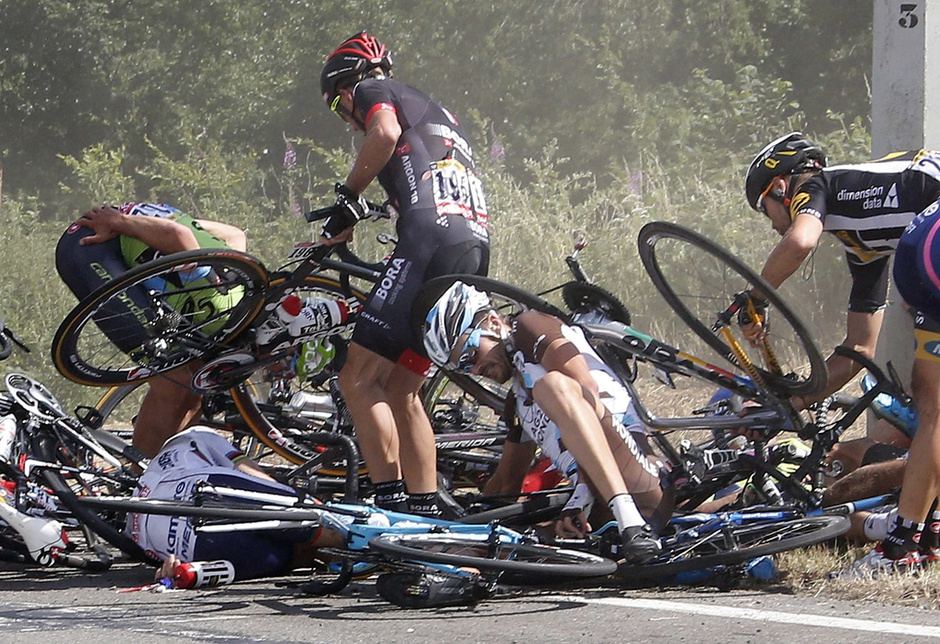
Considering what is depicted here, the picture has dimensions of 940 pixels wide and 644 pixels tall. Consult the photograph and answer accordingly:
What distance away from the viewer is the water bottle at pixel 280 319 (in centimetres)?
743

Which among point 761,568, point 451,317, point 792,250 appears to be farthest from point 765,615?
point 451,317

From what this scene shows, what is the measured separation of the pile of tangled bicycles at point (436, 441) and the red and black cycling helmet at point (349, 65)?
74 cm

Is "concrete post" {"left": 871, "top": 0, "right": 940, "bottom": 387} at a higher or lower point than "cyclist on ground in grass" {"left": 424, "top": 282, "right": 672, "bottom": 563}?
higher

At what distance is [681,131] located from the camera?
594 inches

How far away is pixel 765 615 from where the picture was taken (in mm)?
5164

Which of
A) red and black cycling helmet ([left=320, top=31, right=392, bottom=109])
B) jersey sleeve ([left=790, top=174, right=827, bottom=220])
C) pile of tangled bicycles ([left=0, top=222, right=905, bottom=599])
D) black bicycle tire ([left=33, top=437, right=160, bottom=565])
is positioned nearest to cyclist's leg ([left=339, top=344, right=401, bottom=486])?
pile of tangled bicycles ([left=0, top=222, right=905, bottom=599])

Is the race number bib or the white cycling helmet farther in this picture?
the race number bib

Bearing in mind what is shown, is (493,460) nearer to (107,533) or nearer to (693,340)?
(107,533)

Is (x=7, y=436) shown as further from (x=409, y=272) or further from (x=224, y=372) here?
(x=409, y=272)

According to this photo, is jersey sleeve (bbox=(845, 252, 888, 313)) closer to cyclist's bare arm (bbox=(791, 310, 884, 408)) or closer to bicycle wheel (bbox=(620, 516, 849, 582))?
cyclist's bare arm (bbox=(791, 310, 884, 408))

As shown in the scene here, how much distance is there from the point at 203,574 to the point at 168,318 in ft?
5.79

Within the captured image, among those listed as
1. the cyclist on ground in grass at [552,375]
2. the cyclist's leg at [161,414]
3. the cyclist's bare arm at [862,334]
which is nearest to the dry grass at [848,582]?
the cyclist on ground in grass at [552,375]

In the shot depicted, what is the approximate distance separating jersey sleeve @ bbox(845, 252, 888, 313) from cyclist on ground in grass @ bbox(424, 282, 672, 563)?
1715 mm

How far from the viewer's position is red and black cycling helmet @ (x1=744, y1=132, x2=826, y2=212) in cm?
638
